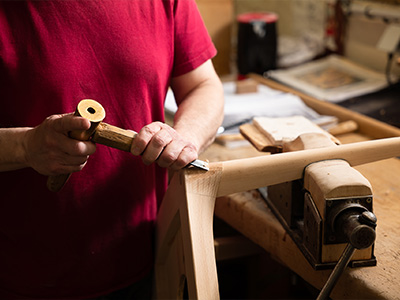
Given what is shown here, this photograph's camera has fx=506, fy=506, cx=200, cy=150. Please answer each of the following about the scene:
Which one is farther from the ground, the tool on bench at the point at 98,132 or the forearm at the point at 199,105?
the tool on bench at the point at 98,132

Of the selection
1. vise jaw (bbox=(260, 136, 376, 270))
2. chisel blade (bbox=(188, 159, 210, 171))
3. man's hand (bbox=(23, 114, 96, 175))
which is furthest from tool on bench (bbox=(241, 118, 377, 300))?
man's hand (bbox=(23, 114, 96, 175))

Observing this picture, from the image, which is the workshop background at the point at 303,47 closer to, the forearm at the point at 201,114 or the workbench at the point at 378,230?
the workbench at the point at 378,230

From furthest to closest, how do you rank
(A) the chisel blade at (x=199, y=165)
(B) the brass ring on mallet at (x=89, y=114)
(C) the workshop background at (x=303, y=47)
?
(C) the workshop background at (x=303, y=47), (A) the chisel blade at (x=199, y=165), (B) the brass ring on mallet at (x=89, y=114)

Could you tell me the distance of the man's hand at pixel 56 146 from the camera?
0.84 m

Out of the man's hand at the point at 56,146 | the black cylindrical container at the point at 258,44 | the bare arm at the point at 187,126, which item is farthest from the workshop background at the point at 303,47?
the man's hand at the point at 56,146

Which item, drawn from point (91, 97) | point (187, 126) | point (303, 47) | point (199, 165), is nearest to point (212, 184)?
point (199, 165)

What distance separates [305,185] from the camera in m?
0.98

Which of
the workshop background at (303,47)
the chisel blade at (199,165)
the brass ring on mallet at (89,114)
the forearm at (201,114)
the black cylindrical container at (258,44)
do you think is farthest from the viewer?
the black cylindrical container at (258,44)

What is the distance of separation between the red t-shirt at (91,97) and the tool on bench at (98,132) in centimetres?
18

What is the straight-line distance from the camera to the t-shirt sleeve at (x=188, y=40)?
1157 mm

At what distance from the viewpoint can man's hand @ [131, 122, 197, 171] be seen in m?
0.90

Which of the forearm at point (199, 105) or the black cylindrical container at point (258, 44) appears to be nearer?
the forearm at point (199, 105)

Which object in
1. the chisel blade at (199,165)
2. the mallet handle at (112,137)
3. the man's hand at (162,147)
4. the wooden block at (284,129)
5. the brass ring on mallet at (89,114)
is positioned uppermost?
the brass ring on mallet at (89,114)

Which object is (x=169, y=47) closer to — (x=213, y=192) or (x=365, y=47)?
(x=213, y=192)
